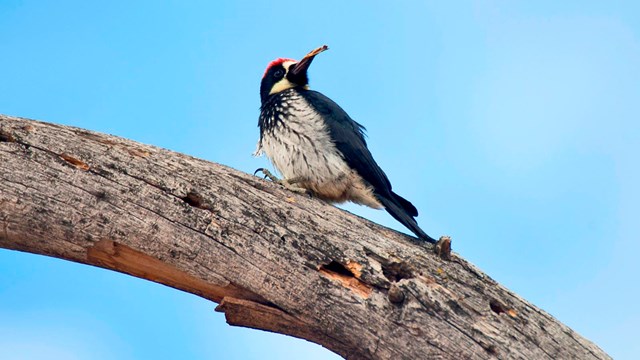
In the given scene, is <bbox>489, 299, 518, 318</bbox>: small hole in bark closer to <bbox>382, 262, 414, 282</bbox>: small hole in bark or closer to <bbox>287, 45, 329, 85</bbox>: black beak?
<bbox>382, 262, 414, 282</bbox>: small hole in bark

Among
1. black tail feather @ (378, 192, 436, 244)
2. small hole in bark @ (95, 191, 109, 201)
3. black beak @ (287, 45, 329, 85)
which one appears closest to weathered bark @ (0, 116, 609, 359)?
small hole in bark @ (95, 191, 109, 201)

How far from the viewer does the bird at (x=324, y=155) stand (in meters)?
4.60

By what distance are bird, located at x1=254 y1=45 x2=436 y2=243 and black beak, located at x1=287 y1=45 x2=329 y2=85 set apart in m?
0.48

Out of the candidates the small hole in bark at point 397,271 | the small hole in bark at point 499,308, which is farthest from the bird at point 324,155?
the small hole in bark at point 499,308

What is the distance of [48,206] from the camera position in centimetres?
343

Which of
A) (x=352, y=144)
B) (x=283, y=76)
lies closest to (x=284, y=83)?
(x=283, y=76)

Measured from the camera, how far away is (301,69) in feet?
18.1

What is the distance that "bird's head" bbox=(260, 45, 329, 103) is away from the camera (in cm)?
553

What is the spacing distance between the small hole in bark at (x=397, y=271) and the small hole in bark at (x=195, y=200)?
3.24ft

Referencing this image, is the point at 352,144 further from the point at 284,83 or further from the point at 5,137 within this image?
the point at 5,137

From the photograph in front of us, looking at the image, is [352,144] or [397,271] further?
[352,144]

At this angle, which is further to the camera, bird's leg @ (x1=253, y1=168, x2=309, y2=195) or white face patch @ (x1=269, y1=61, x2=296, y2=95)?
white face patch @ (x1=269, y1=61, x2=296, y2=95)

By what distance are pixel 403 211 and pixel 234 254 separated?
1.41 meters

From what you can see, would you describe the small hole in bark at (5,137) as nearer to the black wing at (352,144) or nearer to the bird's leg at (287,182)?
the bird's leg at (287,182)
